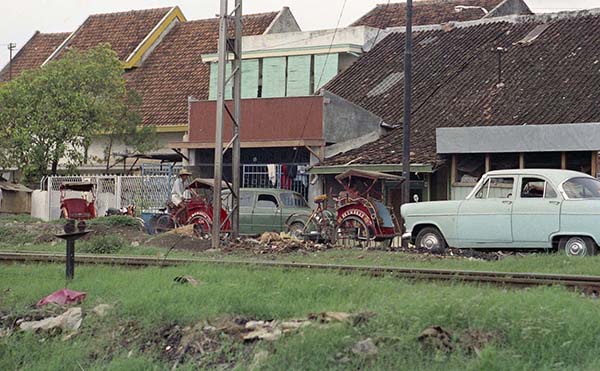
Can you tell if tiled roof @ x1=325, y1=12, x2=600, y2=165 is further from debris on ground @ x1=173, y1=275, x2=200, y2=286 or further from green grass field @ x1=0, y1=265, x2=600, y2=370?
green grass field @ x1=0, y1=265, x2=600, y2=370

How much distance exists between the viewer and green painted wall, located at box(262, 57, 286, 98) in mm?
35156

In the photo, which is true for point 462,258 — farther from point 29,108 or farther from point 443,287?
point 29,108

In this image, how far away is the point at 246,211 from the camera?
27.2 meters

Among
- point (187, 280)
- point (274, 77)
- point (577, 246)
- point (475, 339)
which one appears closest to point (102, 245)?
point (187, 280)

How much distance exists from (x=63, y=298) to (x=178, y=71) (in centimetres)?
3101

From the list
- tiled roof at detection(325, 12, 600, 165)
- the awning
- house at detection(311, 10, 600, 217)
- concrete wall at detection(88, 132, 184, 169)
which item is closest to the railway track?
the awning

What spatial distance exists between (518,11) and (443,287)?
34.8 m

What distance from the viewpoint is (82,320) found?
35.2 ft

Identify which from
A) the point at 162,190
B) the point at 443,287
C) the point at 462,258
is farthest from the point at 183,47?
the point at 443,287

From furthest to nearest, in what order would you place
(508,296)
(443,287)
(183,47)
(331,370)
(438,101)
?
(183,47)
(438,101)
(443,287)
(508,296)
(331,370)

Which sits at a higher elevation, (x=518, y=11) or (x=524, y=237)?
(x=518, y=11)

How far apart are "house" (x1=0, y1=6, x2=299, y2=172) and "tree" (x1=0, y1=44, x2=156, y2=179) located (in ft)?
7.76

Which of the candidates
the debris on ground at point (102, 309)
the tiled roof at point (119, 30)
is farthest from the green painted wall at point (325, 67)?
the debris on ground at point (102, 309)

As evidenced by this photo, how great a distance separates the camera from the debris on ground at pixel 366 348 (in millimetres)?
8562
